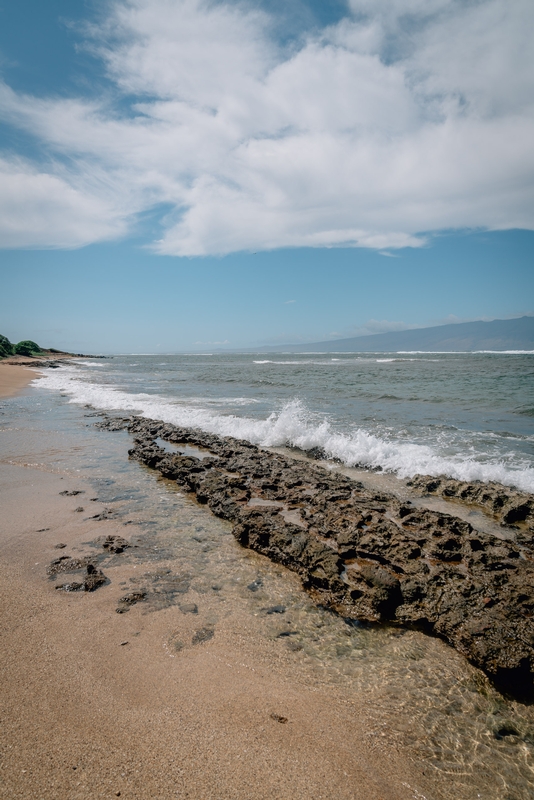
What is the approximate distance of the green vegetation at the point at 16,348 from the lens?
56.7 meters

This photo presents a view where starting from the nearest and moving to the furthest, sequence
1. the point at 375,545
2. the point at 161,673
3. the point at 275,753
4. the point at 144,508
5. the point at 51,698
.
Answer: the point at 275,753 < the point at 51,698 < the point at 161,673 < the point at 375,545 < the point at 144,508

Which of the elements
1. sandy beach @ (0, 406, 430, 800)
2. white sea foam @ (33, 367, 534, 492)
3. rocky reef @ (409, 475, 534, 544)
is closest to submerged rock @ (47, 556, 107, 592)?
sandy beach @ (0, 406, 430, 800)

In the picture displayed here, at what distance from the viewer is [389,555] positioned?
4.86m

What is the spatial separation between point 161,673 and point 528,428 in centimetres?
1356

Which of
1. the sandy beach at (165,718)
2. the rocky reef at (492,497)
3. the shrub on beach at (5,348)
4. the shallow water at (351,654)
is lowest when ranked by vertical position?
the rocky reef at (492,497)

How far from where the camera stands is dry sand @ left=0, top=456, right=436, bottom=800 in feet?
7.18

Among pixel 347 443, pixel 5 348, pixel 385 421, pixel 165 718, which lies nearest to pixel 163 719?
pixel 165 718

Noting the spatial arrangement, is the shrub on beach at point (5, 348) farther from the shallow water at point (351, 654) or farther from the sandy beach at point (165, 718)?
the sandy beach at point (165, 718)

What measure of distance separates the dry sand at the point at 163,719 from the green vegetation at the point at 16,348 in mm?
61971

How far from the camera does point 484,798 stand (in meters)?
2.23

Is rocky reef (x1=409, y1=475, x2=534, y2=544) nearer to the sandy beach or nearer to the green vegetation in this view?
the sandy beach

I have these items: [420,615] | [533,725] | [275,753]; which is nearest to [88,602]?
[275,753]

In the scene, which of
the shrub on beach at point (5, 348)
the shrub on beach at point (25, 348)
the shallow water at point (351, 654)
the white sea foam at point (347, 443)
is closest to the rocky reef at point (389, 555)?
the shallow water at point (351, 654)

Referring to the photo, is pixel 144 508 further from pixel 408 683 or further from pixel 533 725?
pixel 533 725
